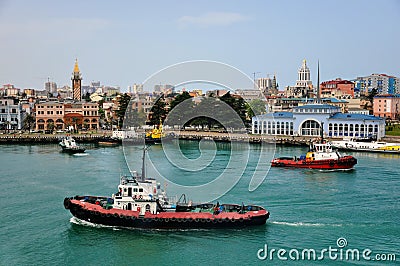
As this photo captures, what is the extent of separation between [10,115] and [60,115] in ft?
14.7

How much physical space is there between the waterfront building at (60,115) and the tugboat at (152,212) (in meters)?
28.1

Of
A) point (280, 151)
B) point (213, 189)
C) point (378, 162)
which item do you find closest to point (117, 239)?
point (213, 189)

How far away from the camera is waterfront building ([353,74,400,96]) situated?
76062mm

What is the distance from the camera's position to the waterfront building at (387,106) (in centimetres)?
4953

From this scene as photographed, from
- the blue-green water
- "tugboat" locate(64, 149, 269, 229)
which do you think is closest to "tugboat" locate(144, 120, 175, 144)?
the blue-green water

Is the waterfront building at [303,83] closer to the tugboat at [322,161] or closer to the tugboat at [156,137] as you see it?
the tugboat at [156,137]

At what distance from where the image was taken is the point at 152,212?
12.2 metres

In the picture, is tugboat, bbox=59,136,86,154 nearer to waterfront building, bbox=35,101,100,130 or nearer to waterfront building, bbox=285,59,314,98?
waterfront building, bbox=35,101,100,130

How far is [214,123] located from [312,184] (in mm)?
25150

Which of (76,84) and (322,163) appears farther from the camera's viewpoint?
(76,84)

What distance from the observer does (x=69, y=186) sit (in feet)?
55.6

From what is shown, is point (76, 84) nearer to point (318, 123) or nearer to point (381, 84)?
point (318, 123)

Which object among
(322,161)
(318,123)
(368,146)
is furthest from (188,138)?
(322,161)

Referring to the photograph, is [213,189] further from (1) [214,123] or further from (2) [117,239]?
(1) [214,123]
